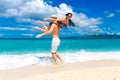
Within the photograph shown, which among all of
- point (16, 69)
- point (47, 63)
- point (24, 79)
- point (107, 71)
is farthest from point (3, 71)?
point (107, 71)

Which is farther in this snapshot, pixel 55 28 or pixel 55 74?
pixel 55 28

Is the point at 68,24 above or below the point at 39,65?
above

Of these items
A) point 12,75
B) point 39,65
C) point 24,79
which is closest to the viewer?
point 24,79

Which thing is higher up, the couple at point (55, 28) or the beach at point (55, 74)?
the couple at point (55, 28)

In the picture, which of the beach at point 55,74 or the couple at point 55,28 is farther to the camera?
the couple at point 55,28

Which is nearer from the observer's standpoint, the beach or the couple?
the beach

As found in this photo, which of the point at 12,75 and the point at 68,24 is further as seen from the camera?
the point at 68,24

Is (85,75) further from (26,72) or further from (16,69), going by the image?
(16,69)

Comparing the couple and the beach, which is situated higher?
the couple

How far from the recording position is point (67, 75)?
630 cm

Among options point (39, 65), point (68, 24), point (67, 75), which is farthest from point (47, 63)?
point (67, 75)

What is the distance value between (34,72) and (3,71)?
711mm

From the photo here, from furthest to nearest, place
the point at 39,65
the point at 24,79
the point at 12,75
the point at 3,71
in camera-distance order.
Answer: the point at 39,65
the point at 3,71
the point at 12,75
the point at 24,79

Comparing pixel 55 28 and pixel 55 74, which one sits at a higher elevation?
pixel 55 28
